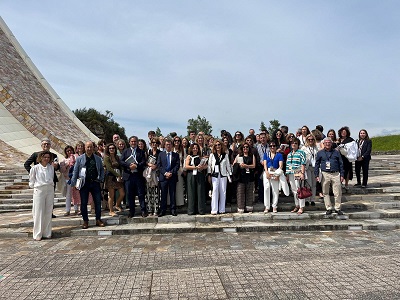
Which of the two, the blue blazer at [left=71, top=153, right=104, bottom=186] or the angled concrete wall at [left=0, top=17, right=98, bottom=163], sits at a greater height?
the angled concrete wall at [left=0, top=17, right=98, bottom=163]

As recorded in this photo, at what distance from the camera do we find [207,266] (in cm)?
398

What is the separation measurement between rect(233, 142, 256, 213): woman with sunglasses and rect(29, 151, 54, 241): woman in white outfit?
3846 millimetres

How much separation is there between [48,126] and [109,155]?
10524 millimetres

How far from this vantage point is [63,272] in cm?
393

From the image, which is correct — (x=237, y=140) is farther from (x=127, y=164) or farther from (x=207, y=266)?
(x=207, y=266)

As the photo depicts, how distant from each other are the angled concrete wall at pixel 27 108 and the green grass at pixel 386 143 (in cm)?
2489

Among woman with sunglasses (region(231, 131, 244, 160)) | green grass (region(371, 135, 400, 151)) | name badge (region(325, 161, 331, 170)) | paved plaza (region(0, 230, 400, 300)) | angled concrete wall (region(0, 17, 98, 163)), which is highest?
angled concrete wall (region(0, 17, 98, 163))

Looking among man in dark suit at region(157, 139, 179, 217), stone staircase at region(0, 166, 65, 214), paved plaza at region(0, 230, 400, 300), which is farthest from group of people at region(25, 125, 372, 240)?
stone staircase at region(0, 166, 65, 214)

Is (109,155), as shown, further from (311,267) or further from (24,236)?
(311,267)

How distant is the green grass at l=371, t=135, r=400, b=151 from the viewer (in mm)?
27184

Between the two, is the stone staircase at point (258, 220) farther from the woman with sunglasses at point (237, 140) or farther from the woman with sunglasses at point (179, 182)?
the woman with sunglasses at point (237, 140)

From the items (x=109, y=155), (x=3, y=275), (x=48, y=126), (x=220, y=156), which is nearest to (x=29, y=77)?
(x=48, y=126)

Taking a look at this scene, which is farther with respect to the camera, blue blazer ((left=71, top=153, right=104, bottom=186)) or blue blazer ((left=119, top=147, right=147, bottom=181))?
blue blazer ((left=119, top=147, right=147, bottom=181))

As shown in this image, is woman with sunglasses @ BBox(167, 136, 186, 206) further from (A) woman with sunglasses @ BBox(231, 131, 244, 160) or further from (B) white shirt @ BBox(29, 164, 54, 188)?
(B) white shirt @ BBox(29, 164, 54, 188)
